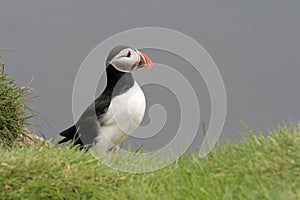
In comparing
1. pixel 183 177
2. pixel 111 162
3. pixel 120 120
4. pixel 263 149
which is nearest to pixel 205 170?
pixel 183 177

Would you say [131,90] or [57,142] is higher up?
[131,90]

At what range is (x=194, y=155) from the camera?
5391 mm

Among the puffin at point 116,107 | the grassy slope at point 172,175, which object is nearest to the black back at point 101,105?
the puffin at point 116,107

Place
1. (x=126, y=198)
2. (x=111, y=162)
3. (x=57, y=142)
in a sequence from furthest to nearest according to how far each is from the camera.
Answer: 1. (x=57, y=142)
2. (x=111, y=162)
3. (x=126, y=198)

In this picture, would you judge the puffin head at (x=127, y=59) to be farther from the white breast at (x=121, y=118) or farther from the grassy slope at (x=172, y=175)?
the grassy slope at (x=172, y=175)

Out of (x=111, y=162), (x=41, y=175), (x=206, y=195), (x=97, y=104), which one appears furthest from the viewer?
(x=97, y=104)

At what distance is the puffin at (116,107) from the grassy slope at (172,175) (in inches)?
41.3

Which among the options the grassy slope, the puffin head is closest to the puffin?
the puffin head

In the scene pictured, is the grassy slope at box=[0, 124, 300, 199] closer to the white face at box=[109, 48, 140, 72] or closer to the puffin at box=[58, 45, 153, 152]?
the puffin at box=[58, 45, 153, 152]

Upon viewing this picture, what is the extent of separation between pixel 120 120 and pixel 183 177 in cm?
177

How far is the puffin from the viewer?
260 inches

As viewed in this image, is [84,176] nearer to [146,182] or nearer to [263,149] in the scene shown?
[146,182]

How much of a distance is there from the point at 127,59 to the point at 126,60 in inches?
0.6

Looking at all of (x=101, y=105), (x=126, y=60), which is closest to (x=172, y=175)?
(x=101, y=105)
